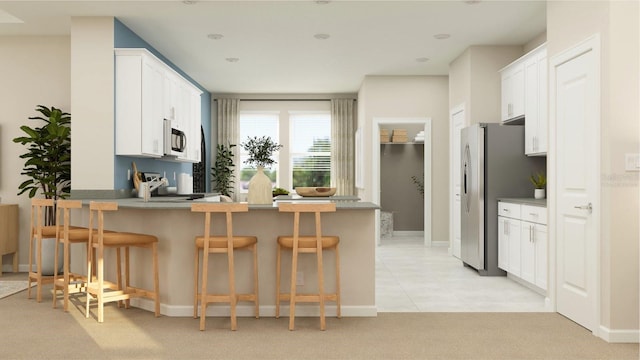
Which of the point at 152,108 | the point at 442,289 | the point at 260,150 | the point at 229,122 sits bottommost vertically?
the point at 442,289

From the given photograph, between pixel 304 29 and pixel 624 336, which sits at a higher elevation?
pixel 304 29

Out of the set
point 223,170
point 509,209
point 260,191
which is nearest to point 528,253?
point 509,209

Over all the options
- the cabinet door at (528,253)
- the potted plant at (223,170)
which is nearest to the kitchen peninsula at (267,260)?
the cabinet door at (528,253)

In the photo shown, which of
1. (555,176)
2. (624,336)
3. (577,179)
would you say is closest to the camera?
(624,336)

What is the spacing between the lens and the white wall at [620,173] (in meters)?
3.87

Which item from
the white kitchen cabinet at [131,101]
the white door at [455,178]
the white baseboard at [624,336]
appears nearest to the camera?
the white baseboard at [624,336]

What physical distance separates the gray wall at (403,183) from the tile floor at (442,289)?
3176mm

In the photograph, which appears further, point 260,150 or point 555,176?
point 260,150

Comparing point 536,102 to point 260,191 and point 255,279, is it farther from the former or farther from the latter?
point 255,279

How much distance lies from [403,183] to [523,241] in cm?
554

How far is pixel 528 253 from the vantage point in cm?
564

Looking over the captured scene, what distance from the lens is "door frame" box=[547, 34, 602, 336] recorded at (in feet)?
13.1

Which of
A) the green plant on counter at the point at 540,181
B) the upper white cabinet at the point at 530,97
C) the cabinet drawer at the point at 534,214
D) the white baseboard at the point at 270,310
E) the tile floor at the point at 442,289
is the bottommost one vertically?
the tile floor at the point at 442,289

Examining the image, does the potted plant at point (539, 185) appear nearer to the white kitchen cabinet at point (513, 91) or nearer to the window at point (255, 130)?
the white kitchen cabinet at point (513, 91)
